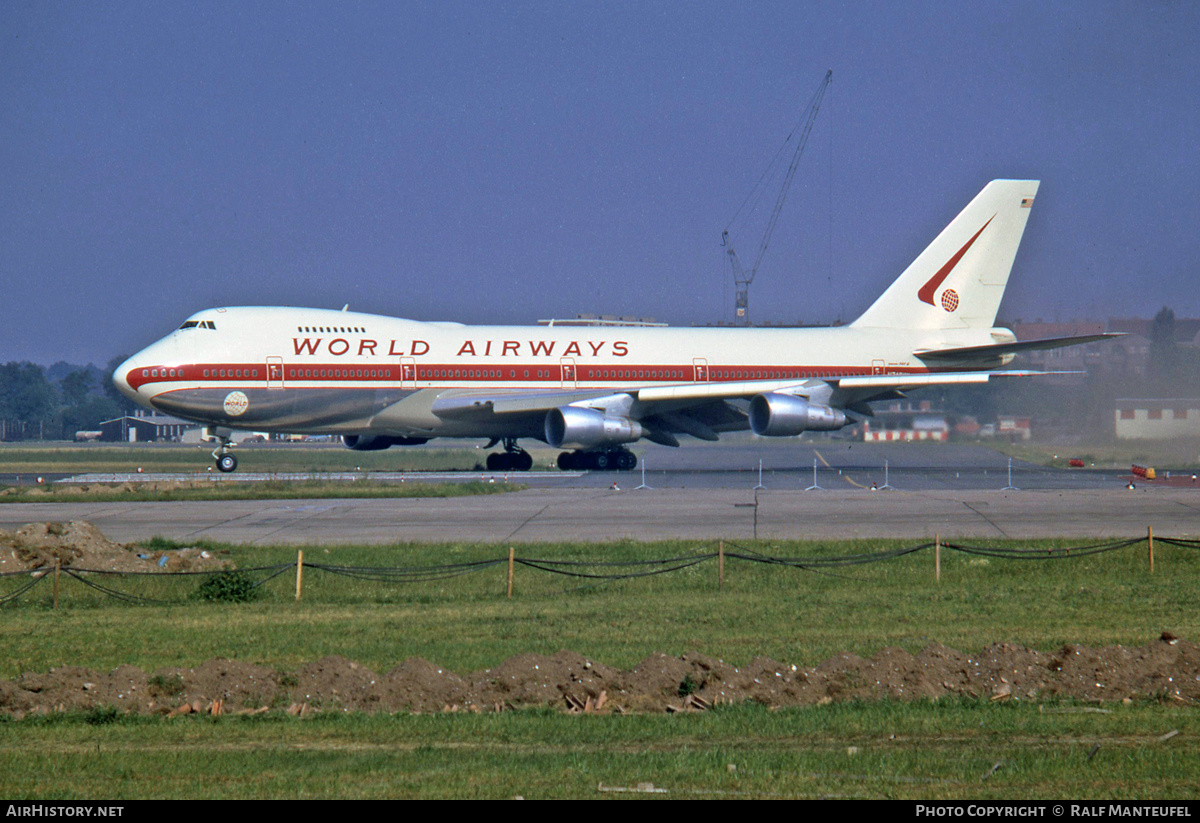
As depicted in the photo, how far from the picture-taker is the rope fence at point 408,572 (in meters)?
17.8

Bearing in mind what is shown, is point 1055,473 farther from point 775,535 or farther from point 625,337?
point 775,535

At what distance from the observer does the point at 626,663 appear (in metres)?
12.6

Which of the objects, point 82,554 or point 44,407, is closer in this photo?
point 82,554

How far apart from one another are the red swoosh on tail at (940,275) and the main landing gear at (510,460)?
18128 mm

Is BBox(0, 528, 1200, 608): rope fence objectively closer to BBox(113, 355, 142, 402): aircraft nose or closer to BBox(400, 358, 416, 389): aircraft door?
BBox(113, 355, 142, 402): aircraft nose

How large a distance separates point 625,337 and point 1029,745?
1351 inches

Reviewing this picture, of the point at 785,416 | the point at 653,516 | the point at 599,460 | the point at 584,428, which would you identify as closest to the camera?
the point at 653,516

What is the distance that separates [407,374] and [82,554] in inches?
783

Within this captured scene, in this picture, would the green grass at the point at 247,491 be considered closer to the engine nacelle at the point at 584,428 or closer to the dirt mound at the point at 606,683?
the engine nacelle at the point at 584,428

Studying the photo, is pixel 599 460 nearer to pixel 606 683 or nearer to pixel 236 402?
pixel 236 402

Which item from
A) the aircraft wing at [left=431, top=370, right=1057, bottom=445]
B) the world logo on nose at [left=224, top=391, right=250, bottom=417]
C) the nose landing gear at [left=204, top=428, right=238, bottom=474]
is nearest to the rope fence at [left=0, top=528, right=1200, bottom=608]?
the world logo on nose at [left=224, top=391, right=250, bottom=417]

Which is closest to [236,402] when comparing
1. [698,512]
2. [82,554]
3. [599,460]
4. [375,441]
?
[375,441]

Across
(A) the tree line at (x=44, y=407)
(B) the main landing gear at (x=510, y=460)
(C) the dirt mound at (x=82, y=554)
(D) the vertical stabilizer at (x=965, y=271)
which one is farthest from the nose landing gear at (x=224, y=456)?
(A) the tree line at (x=44, y=407)
